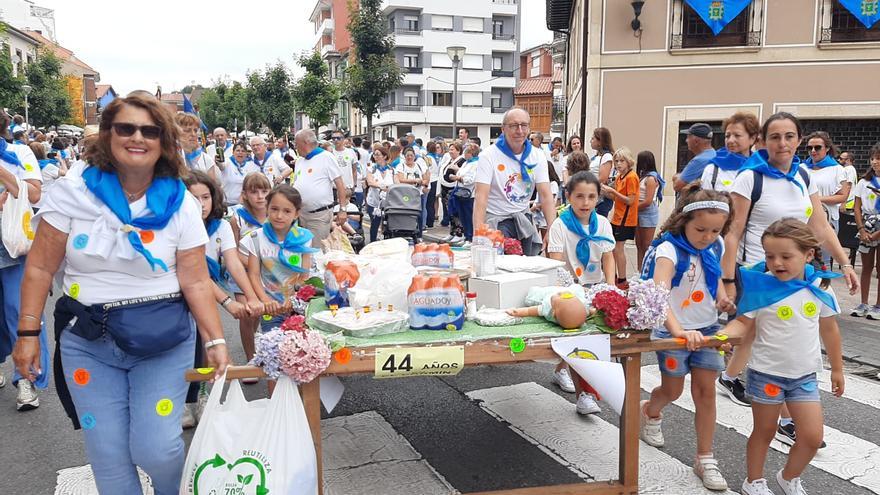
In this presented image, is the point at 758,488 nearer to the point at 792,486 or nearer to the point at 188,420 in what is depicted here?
the point at 792,486

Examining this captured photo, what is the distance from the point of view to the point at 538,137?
15500mm

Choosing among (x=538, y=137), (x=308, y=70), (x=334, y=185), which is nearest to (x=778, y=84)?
(x=538, y=137)

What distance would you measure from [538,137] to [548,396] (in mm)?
11089

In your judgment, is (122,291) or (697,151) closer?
(122,291)

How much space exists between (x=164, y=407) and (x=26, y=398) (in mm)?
2855

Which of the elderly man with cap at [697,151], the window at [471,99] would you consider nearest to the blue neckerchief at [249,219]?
the elderly man with cap at [697,151]

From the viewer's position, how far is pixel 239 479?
2.63 meters

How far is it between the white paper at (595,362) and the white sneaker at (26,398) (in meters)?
3.91

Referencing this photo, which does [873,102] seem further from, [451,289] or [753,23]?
[451,289]

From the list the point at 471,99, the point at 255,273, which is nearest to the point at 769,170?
the point at 255,273

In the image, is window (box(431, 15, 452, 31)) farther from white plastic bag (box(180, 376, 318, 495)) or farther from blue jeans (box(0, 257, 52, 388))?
white plastic bag (box(180, 376, 318, 495))

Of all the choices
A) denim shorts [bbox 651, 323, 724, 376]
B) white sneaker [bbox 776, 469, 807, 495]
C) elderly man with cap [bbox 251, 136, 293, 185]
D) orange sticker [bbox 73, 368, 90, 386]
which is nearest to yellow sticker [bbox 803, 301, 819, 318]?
denim shorts [bbox 651, 323, 724, 376]

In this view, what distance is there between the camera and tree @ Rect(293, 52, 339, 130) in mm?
36688

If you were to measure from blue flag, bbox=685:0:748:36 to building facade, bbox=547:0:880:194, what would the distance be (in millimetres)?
145
